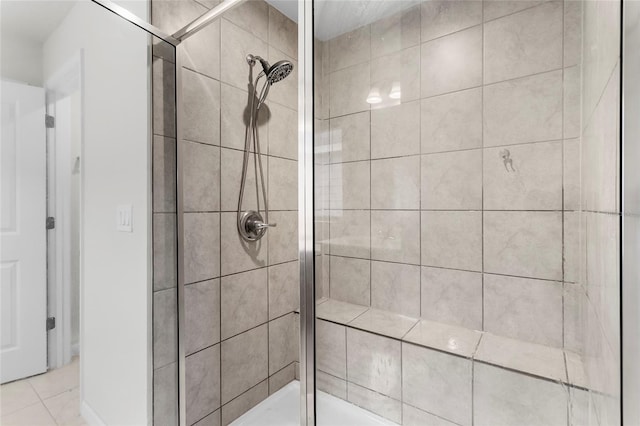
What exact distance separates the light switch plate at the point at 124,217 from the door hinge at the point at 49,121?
34cm

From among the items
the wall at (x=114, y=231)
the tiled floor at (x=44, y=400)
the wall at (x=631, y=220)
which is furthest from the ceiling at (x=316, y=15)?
the tiled floor at (x=44, y=400)

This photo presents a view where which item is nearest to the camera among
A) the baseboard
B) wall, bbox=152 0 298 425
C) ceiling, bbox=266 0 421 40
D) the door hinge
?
ceiling, bbox=266 0 421 40

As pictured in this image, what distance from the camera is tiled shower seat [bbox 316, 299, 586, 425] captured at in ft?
2.31

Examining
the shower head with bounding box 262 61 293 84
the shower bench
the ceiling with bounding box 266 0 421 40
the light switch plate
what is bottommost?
the shower bench

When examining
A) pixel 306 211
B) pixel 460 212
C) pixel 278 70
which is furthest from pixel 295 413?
pixel 278 70

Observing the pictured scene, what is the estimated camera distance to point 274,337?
5.37 ft

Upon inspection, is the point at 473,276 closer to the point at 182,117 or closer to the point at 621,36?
the point at 621,36

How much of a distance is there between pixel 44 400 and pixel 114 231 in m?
0.58

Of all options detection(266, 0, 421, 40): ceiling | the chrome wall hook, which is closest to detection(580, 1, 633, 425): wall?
the chrome wall hook

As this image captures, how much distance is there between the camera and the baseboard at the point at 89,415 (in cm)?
107

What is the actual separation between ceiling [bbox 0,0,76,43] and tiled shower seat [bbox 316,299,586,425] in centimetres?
121

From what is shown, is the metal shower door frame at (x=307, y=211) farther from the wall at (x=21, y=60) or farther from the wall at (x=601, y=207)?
the wall at (x=21, y=60)

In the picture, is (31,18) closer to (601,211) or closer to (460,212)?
(460,212)

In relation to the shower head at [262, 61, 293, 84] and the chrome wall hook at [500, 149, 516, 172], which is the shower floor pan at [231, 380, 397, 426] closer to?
the chrome wall hook at [500, 149, 516, 172]
